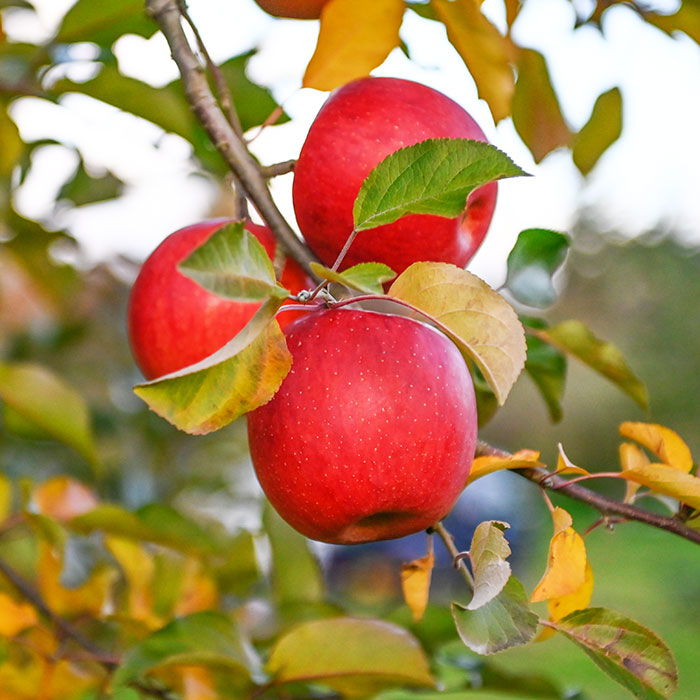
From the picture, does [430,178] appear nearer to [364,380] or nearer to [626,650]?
[364,380]

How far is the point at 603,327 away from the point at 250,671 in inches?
377

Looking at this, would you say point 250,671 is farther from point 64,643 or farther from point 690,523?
point 690,523

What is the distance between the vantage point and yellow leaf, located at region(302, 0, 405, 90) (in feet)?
1.87

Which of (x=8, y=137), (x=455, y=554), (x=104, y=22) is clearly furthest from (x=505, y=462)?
(x=8, y=137)

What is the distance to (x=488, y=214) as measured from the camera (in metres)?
0.59

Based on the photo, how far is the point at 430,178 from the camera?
1.30ft

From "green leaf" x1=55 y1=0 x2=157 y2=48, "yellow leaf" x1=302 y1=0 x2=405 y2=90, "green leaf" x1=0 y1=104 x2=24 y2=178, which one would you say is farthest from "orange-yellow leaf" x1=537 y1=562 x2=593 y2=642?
"green leaf" x1=0 y1=104 x2=24 y2=178

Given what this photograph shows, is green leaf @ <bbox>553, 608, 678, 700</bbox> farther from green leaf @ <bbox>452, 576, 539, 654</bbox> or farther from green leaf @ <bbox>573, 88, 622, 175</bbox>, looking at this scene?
green leaf @ <bbox>573, 88, 622, 175</bbox>

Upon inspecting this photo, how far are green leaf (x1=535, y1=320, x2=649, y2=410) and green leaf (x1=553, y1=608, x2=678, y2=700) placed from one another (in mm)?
220

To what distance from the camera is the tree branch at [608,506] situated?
0.49 metres

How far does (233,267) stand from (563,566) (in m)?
0.25

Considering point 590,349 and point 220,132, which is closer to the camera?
point 220,132

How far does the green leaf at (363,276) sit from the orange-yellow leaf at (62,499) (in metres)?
0.52

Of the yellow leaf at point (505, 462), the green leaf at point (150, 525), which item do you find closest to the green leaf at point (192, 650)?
the green leaf at point (150, 525)
